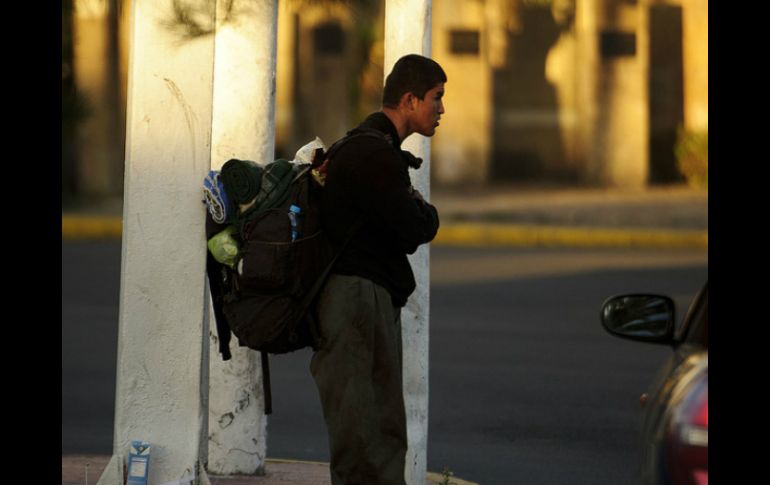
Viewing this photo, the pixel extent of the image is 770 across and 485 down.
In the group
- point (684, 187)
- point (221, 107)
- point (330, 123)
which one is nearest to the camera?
point (221, 107)

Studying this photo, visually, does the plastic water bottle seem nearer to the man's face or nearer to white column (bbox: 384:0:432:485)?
the man's face

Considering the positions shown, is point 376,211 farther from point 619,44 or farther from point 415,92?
point 619,44

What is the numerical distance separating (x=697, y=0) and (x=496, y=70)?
12.6 ft

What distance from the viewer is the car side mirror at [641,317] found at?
5355 mm

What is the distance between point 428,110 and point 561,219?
737 inches

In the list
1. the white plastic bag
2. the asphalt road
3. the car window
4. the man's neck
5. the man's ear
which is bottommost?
the asphalt road

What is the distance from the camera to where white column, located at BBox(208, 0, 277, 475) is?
779cm

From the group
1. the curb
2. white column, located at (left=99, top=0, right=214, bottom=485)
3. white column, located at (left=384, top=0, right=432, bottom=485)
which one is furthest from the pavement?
white column, located at (left=99, top=0, right=214, bottom=485)

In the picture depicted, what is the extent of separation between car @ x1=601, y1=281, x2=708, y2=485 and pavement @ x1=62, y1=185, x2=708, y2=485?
1642 cm

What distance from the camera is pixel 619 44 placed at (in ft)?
99.4

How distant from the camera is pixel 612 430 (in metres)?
9.77
